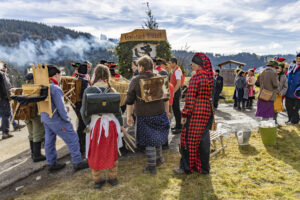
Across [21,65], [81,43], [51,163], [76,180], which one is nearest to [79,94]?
[51,163]

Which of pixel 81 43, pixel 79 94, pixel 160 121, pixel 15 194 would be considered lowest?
pixel 15 194

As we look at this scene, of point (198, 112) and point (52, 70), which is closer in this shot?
point (198, 112)

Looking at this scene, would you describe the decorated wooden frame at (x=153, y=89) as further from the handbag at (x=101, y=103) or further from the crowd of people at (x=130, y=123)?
the handbag at (x=101, y=103)

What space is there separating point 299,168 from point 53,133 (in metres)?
4.52

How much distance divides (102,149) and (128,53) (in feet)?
23.8

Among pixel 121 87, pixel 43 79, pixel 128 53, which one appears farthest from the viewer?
pixel 128 53

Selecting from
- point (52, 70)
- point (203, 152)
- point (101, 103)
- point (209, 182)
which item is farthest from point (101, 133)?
point (209, 182)

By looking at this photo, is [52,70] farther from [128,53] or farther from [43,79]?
[128,53]

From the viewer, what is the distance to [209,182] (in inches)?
129

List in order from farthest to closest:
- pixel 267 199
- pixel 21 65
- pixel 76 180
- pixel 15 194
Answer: pixel 21 65 < pixel 76 180 < pixel 15 194 < pixel 267 199

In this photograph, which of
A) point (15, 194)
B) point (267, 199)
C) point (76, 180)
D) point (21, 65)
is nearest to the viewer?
point (267, 199)

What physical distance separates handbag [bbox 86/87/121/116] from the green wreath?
6.76 meters

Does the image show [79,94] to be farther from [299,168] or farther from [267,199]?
[299,168]

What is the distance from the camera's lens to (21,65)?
83438 mm
